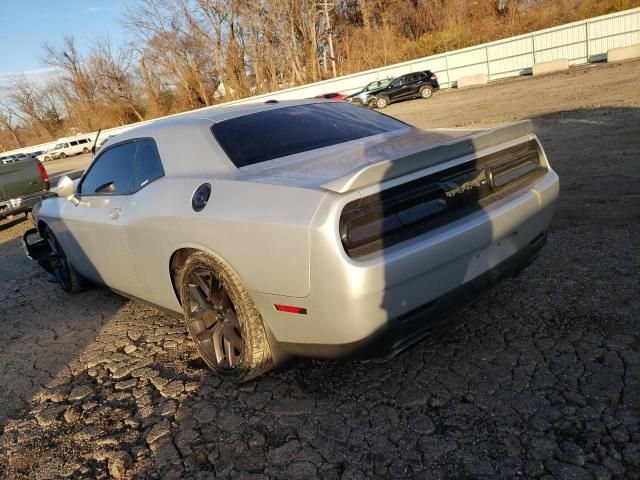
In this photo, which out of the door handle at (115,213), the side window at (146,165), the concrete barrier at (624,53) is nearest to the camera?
the side window at (146,165)

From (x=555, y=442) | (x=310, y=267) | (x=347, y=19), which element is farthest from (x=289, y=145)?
(x=347, y=19)

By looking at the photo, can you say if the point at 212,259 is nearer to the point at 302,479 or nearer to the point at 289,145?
the point at 289,145

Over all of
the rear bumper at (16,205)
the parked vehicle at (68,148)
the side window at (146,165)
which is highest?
the side window at (146,165)

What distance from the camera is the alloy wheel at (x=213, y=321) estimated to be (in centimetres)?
271

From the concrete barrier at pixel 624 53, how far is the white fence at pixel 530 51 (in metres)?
2.56

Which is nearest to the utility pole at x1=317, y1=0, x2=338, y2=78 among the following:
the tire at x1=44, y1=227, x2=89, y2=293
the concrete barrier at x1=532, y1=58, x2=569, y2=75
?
the concrete barrier at x1=532, y1=58, x2=569, y2=75

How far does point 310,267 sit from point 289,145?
3.77 feet

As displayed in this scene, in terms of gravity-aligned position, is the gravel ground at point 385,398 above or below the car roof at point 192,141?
below

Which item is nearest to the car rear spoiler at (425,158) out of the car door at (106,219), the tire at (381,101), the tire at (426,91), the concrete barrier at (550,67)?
the car door at (106,219)

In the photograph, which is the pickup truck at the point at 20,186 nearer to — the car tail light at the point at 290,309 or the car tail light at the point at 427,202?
the car tail light at the point at 290,309

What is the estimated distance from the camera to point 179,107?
158 ft

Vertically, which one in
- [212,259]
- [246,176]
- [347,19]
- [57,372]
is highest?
[347,19]

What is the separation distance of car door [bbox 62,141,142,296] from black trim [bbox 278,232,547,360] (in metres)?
1.58

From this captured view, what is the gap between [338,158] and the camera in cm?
256
